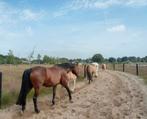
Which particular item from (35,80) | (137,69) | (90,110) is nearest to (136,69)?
(137,69)

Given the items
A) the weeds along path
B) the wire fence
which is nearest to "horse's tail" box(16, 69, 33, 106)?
the weeds along path

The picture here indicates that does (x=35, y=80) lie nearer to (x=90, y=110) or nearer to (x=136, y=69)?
(x=90, y=110)

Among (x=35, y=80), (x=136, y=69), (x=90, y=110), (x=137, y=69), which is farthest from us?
(x=136, y=69)

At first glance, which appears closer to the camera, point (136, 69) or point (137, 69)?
point (137, 69)

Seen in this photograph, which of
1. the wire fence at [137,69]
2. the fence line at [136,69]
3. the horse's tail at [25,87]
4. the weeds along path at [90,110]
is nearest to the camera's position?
the weeds along path at [90,110]

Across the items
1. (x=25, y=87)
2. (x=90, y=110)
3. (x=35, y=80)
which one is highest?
(x=35, y=80)

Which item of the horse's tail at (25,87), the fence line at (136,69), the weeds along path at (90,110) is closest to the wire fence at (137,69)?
the fence line at (136,69)

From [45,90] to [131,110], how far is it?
8045 millimetres

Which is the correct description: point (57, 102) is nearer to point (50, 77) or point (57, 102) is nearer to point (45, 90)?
point (50, 77)

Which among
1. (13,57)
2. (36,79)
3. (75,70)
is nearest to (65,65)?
(75,70)

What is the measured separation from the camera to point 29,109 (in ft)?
39.1

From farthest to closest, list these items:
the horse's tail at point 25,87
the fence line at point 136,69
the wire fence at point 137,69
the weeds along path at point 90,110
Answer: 1. the fence line at point 136,69
2. the wire fence at point 137,69
3. the horse's tail at point 25,87
4. the weeds along path at point 90,110

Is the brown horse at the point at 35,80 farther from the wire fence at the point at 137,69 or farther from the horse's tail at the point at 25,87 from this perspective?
the wire fence at the point at 137,69

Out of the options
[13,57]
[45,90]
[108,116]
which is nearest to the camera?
[108,116]
